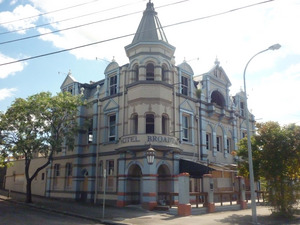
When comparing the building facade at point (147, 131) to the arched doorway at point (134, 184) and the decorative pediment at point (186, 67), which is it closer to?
the arched doorway at point (134, 184)

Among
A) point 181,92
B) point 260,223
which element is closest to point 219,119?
point 181,92

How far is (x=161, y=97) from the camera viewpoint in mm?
23609

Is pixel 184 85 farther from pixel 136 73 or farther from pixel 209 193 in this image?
pixel 209 193

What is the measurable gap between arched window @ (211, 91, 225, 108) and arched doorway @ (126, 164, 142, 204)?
12.0 metres

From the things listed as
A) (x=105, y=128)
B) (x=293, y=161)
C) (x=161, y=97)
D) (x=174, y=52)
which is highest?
(x=174, y=52)

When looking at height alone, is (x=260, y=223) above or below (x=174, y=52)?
below

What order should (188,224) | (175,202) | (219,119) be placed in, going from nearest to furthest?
1. (188,224)
2. (175,202)
3. (219,119)

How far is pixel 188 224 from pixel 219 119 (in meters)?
17.2

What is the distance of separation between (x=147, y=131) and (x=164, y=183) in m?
4.26

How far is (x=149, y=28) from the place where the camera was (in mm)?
25984

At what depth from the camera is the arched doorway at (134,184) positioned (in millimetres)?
23467

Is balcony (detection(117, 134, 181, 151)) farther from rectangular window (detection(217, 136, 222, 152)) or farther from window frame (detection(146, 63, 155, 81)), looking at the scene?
rectangular window (detection(217, 136, 222, 152))

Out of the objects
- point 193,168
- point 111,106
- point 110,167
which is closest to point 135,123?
point 111,106

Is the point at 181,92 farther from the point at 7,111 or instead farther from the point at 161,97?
the point at 7,111
